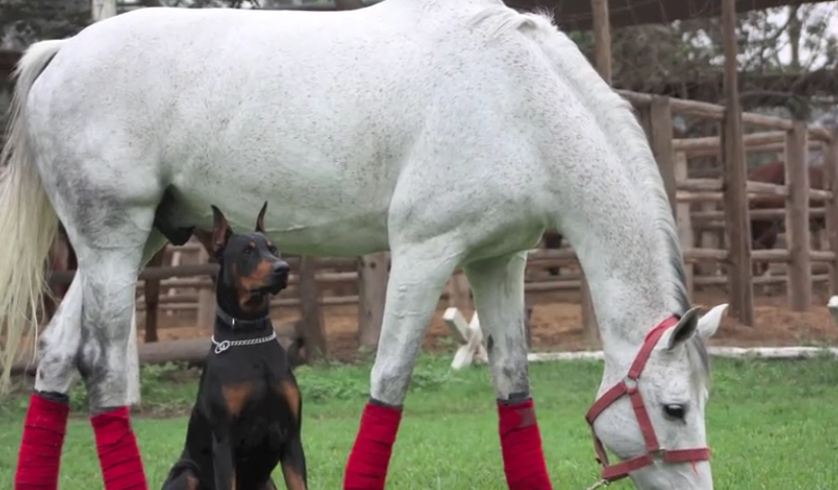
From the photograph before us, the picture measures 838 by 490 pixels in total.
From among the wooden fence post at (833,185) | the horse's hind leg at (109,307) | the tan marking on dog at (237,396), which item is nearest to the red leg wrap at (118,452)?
the horse's hind leg at (109,307)

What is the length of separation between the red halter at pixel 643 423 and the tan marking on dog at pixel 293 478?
0.93 metres

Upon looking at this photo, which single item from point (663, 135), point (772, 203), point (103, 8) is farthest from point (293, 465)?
point (772, 203)

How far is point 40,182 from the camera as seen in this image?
4.80m

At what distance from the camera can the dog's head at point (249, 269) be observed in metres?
3.86

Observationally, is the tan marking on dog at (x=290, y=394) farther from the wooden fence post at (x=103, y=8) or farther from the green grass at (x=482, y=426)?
the wooden fence post at (x=103, y=8)

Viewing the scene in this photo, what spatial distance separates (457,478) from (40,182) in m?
2.02

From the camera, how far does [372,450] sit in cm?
398

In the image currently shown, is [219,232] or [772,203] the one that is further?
[772,203]

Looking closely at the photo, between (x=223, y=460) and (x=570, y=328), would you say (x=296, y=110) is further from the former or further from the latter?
(x=570, y=328)

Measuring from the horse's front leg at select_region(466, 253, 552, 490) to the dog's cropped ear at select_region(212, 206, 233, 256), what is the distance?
0.89 meters

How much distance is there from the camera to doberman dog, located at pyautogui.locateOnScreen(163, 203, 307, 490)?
12.7ft

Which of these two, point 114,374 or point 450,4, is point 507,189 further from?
point 114,374

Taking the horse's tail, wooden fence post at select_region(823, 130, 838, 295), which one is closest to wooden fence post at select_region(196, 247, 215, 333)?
wooden fence post at select_region(823, 130, 838, 295)

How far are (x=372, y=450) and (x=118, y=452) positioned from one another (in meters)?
0.88
